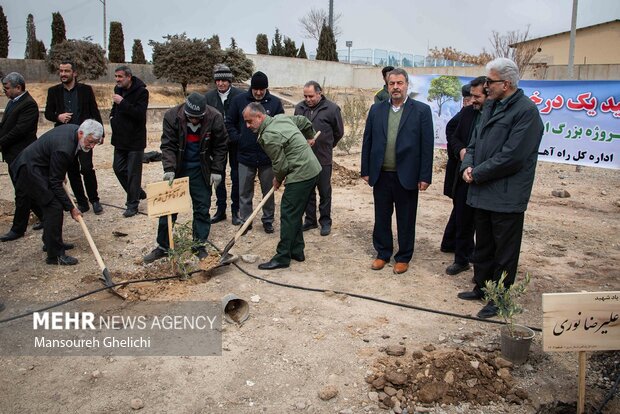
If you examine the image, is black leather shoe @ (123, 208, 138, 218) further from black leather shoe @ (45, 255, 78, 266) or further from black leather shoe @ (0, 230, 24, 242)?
black leather shoe @ (45, 255, 78, 266)

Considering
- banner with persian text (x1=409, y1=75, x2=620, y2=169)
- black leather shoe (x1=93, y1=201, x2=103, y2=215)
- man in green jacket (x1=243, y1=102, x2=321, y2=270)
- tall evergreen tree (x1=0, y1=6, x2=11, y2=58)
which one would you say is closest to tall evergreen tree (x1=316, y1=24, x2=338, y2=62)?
tall evergreen tree (x1=0, y1=6, x2=11, y2=58)

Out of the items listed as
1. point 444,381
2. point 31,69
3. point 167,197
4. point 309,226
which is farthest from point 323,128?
point 31,69

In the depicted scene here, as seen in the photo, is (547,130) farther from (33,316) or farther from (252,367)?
(33,316)

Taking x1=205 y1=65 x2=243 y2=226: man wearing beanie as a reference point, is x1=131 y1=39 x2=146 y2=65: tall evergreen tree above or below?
above

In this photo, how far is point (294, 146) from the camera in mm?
5129

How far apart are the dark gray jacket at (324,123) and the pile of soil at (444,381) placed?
10.6 ft

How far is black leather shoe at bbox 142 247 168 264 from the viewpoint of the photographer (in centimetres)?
541

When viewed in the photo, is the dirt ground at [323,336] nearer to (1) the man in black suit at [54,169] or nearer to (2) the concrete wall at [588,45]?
(1) the man in black suit at [54,169]

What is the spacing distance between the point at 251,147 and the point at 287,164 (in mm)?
1092

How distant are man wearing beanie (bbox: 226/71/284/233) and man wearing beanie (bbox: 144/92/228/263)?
56 centimetres

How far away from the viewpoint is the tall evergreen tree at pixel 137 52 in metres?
30.1

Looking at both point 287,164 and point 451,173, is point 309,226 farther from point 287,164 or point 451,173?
point 451,173

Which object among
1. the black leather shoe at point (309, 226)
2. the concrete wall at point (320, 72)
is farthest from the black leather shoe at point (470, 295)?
the concrete wall at point (320, 72)

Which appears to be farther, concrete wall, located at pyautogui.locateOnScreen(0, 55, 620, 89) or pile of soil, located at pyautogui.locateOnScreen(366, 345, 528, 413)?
concrete wall, located at pyautogui.locateOnScreen(0, 55, 620, 89)
